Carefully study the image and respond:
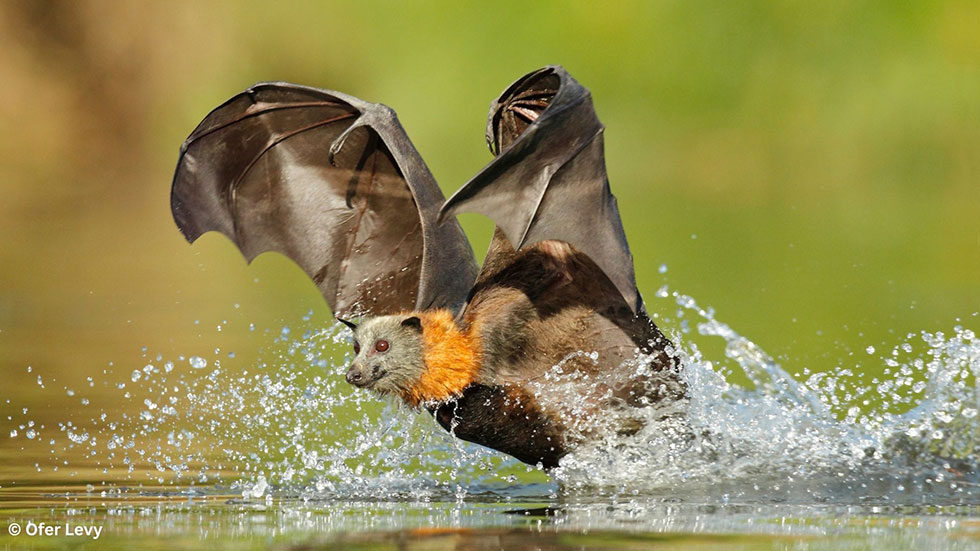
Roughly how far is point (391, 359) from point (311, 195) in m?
1.68

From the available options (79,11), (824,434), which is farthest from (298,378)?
(79,11)


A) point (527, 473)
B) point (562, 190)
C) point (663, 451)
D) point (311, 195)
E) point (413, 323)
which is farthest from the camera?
point (311, 195)

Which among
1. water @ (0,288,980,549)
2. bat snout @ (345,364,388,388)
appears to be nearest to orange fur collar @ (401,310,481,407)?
bat snout @ (345,364,388,388)

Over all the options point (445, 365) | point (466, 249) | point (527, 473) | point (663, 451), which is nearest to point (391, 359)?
point (445, 365)

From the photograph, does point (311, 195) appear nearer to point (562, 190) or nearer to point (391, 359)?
point (391, 359)

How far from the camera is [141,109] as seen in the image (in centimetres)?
3288

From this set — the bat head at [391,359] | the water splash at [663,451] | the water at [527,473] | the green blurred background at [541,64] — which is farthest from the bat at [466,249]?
the green blurred background at [541,64]

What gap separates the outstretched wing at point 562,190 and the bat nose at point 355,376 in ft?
3.33

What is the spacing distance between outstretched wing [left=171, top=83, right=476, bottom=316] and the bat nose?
2.77 feet

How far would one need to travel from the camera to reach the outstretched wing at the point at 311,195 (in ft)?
27.6

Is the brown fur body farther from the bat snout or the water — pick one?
the water

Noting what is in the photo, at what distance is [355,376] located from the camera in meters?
7.47

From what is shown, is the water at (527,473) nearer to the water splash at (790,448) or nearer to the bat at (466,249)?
the water splash at (790,448)

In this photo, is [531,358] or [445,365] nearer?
[445,365]
